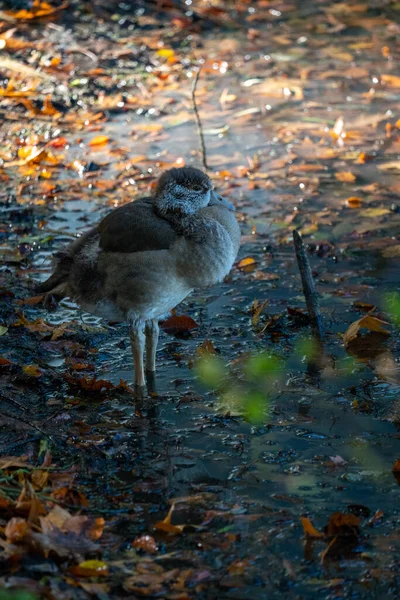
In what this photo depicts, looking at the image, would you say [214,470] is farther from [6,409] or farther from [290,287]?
[290,287]

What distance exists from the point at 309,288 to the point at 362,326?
0.43 metres

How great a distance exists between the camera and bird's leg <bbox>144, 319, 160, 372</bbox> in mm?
5715

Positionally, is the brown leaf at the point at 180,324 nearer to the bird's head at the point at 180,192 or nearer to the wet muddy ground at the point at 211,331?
the wet muddy ground at the point at 211,331

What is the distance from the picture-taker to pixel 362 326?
19.8 ft

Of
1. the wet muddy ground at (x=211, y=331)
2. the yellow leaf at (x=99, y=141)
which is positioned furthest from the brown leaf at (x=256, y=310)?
the yellow leaf at (x=99, y=141)

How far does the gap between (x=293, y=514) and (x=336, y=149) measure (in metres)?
5.39

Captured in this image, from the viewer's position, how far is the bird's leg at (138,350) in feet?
17.8

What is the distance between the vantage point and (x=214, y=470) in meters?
4.70

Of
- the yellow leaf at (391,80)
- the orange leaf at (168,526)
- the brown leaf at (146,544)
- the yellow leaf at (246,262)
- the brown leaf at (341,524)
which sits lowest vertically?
the yellow leaf at (391,80)

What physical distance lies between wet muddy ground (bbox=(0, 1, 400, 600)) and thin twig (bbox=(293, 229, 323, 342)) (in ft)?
0.47

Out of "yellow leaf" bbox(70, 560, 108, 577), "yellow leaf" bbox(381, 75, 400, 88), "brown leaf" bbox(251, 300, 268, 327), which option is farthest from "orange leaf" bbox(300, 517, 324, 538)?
"yellow leaf" bbox(381, 75, 400, 88)

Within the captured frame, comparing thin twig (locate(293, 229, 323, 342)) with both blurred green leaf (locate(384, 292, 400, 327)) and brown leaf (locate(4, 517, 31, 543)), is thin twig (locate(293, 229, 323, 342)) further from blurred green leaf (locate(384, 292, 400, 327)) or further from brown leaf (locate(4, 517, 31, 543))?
brown leaf (locate(4, 517, 31, 543))

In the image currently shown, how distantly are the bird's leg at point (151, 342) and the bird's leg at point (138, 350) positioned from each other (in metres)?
0.23

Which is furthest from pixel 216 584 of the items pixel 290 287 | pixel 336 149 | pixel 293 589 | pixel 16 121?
pixel 16 121
